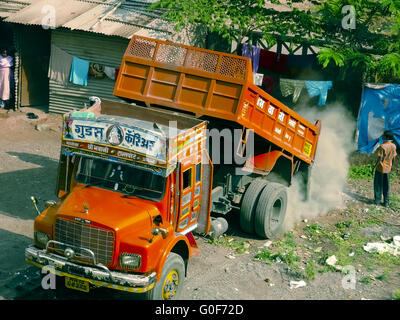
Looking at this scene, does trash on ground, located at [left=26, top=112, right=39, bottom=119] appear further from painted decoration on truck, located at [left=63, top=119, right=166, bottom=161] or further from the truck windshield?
painted decoration on truck, located at [left=63, top=119, right=166, bottom=161]

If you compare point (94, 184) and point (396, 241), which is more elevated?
point (94, 184)

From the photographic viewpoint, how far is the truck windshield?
24.2 feet

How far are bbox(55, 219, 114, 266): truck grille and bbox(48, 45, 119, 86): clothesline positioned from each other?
9.83 meters

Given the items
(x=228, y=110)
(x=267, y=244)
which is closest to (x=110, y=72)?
(x=228, y=110)

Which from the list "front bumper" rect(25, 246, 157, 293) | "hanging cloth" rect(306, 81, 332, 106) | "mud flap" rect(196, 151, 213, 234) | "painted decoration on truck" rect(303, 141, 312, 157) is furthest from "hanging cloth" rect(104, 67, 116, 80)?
"front bumper" rect(25, 246, 157, 293)

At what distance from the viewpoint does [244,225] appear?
9898mm

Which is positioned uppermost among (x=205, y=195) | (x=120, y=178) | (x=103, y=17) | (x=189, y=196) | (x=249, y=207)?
(x=103, y=17)

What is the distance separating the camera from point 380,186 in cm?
1195

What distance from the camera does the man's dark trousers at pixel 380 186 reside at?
1192 centimetres

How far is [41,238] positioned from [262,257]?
3.84m

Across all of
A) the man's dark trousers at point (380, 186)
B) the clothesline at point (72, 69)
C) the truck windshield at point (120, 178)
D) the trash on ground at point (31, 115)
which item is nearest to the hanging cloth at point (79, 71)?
the clothesline at point (72, 69)

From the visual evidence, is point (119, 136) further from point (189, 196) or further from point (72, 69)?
point (72, 69)
